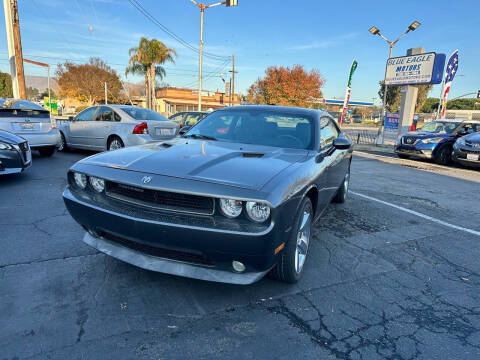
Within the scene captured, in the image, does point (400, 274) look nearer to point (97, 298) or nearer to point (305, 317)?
point (305, 317)

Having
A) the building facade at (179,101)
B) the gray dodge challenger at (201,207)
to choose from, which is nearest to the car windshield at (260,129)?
the gray dodge challenger at (201,207)

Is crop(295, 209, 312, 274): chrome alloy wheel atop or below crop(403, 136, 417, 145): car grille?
below

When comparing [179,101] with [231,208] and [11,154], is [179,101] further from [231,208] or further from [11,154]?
[231,208]

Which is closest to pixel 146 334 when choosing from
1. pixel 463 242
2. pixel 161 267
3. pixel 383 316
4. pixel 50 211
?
pixel 161 267

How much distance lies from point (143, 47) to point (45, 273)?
125 ft

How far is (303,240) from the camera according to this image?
290cm

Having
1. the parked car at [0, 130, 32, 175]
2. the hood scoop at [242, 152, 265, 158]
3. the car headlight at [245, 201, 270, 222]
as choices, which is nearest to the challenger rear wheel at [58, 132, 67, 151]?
the parked car at [0, 130, 32, 175]

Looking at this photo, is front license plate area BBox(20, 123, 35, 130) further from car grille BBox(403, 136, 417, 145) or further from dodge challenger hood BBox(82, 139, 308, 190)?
car grille BBox(403, 136, 417, 145)

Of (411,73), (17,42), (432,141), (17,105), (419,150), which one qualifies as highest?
(17,42)

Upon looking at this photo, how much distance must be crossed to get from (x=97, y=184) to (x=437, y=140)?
1162cm

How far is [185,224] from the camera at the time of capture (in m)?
2.08

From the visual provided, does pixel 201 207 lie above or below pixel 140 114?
below

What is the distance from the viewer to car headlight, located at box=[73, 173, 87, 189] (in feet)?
8.62

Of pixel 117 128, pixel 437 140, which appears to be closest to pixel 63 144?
pixel 117 128
